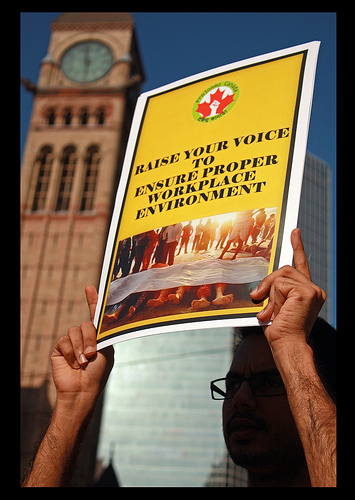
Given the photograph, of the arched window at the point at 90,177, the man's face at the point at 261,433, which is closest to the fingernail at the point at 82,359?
the man's face at the point at 261,433

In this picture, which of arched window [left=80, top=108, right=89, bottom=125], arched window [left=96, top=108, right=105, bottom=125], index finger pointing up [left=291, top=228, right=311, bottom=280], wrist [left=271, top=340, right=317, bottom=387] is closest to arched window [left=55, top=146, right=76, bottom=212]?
arched window [left=80, top=108, right=89, bottom=125]

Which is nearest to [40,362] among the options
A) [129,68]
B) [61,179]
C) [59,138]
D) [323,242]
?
[61,179]

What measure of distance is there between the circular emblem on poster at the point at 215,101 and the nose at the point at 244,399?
1.46 meters

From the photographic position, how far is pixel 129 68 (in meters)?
43.1

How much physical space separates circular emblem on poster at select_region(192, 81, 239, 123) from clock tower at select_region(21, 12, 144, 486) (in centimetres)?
3309

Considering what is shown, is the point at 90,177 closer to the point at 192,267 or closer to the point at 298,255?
the point at 192,267

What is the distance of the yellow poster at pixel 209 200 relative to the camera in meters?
2.65

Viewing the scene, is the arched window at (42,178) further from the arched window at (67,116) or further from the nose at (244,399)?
the nose at (244,399)

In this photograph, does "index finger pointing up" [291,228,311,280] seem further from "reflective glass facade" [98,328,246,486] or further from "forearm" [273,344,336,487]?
"reflective glass facade" [98,328,246,486]

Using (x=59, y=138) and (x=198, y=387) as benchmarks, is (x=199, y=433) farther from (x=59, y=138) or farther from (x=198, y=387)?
(x=59, y=138)

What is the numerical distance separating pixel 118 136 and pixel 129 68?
5.60 meters

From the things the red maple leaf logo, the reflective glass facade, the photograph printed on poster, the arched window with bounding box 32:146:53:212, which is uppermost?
the arched window with bounding box 32:146:53:212

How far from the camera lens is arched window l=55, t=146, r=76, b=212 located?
40844 mm

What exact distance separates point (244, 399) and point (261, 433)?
192 mm
